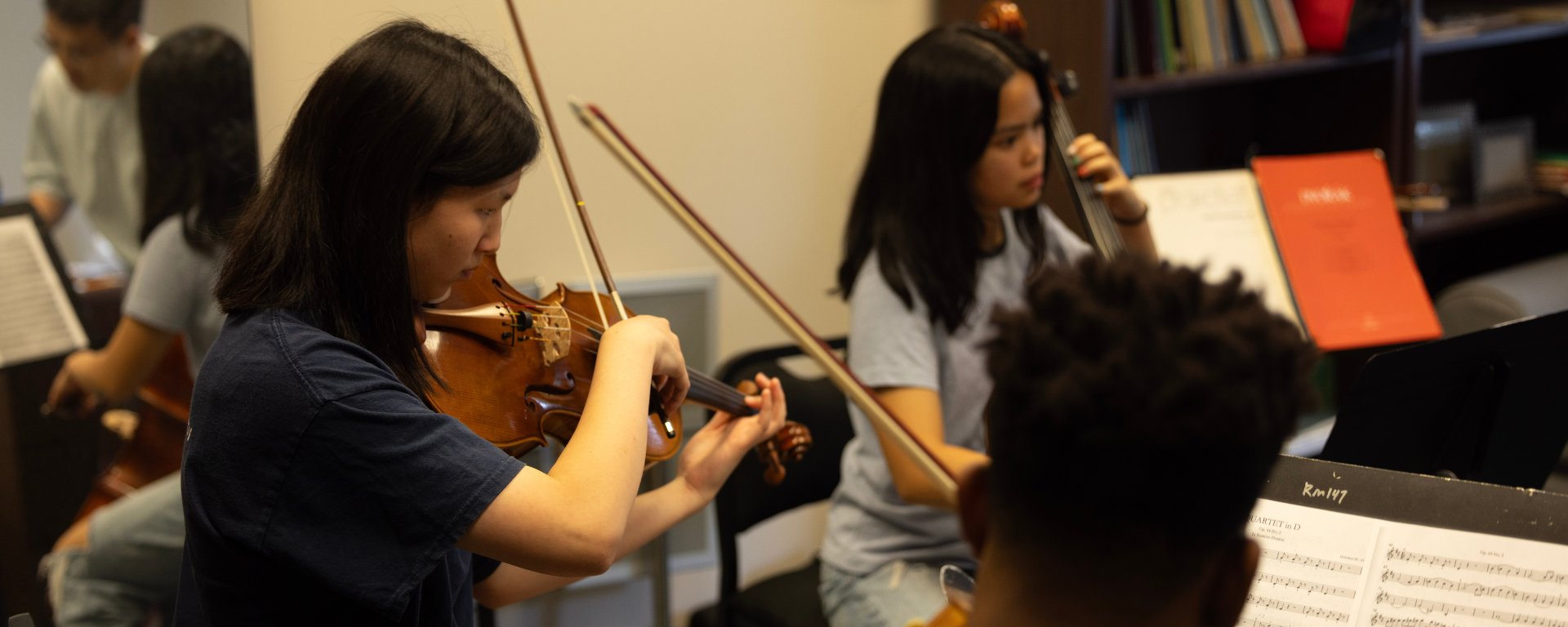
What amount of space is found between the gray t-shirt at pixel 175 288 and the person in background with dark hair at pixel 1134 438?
128 cm

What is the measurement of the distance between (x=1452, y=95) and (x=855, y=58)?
2014mm

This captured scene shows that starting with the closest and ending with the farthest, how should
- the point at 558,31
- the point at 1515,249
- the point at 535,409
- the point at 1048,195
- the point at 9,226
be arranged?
the point at 535,409
the point at 9,226
the point at 558,31
the point at 1048,195
the point at 1515,249

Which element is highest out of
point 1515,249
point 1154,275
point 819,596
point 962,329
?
point 1154,275

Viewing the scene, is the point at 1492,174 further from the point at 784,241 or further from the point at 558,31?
the point at 558,31

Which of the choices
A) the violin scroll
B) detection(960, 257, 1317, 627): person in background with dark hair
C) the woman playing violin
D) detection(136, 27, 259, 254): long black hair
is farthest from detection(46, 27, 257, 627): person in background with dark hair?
detection(960, 257, 1317, 627): person in background with dark hair

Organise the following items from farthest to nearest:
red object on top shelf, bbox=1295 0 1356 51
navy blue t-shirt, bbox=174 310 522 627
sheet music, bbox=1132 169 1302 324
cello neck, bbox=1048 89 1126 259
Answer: red object on top shelf, bbox=1295 0 1356 51 < sheet music, bbox=1132 169 1302 324 < cello neck, bbox=1048 89 1126 259 < navy blue t-shirt, bbox=174 310 522 627

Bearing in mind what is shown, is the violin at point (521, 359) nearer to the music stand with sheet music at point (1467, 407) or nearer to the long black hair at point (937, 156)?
the long black hair at point (937, 156)

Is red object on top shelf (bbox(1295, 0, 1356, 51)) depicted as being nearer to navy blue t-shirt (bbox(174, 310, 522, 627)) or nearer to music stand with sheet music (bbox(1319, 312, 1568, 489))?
music stand with sheet music (bbox(1319, 312, 1568, 489))

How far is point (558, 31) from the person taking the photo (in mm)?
1612

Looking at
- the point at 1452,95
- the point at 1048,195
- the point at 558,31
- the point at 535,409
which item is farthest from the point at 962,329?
the point at 1452,95

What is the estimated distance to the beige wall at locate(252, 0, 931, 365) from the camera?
1434 millimetres

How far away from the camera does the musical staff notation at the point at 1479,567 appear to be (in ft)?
2.38

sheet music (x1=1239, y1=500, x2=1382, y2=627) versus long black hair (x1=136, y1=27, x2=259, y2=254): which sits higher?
long black hair (x1=136, y1=27, x2=259, y2=254)

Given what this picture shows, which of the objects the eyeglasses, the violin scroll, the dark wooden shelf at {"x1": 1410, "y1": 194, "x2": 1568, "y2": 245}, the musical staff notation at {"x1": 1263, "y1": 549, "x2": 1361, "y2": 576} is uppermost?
the eyeglasses
